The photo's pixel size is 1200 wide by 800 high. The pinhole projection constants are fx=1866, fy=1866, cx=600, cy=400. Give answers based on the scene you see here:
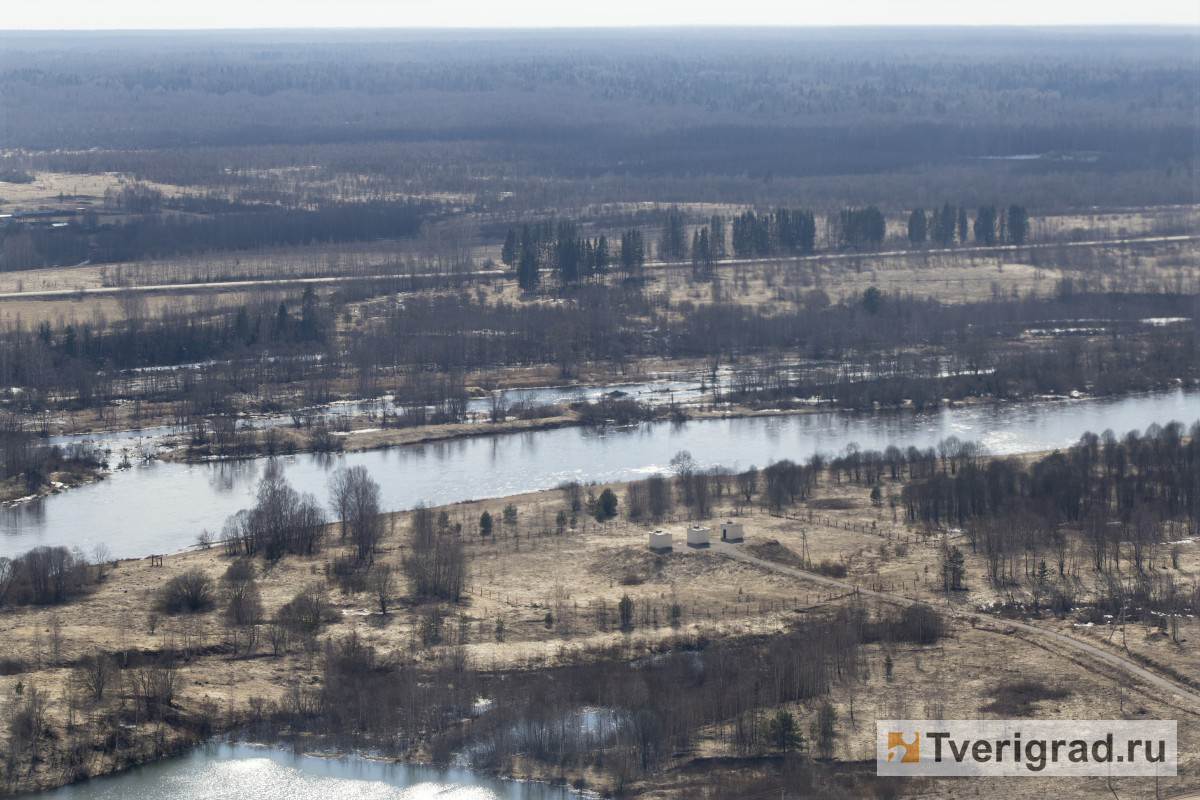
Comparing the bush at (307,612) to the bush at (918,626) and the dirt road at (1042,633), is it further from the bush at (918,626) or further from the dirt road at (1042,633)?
the bush at (918,626)

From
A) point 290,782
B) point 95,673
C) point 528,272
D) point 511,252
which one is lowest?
point 290,782

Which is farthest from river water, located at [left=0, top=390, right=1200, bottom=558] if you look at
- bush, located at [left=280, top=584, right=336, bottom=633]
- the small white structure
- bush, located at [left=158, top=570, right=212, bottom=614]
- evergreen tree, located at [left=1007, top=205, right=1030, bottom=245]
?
evergreen tree, located at [left=1007, top=205, right=1030, bottom=245]

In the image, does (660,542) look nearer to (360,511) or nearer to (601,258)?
(360,511)

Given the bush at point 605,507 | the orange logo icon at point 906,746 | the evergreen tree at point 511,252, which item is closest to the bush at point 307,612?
the bush at point 605,507

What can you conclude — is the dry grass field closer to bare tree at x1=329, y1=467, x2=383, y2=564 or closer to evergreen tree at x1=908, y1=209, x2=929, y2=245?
bare tree at x1=329, y1=467, x2=383, y2=564

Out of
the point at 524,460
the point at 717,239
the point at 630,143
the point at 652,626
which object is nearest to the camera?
the point at 652,626

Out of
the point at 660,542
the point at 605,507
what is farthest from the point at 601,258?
the point at 660,542

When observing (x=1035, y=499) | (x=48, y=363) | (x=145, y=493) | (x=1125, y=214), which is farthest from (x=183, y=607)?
(x=1125, y=214)
